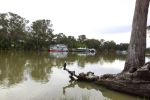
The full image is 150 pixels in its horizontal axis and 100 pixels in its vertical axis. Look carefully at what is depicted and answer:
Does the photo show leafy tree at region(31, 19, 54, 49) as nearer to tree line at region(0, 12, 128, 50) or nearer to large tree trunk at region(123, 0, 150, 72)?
tree line at region(0, 12, 128, 50)

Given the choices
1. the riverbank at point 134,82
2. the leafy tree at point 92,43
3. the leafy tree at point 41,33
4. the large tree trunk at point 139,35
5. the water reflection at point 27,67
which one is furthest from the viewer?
the leafy tree at point 92,43

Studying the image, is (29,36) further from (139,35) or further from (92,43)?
(139,35)

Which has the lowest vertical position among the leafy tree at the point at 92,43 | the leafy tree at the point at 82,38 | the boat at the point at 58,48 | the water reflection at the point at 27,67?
the water reflection at the point at 27,67

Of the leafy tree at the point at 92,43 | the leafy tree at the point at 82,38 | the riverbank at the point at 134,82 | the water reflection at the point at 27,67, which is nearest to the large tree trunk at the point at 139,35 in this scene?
the riverbank at the point at 134,82

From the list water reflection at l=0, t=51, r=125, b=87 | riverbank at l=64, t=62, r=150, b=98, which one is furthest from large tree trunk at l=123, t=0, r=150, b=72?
water reflection at l=0, t=51, r=125, b=87

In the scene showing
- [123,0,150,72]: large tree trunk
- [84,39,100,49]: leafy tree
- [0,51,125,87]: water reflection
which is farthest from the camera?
[84,39,100,49]: leafy tree

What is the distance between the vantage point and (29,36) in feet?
247

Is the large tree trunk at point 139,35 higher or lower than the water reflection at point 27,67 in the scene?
higher

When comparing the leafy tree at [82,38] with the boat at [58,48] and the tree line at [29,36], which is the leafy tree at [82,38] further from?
the boat at [58,48]

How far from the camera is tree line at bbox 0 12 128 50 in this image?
6675cm

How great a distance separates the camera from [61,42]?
290 ft

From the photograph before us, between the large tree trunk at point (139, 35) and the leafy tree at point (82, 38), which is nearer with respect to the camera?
the large tree trunk at point (139, 35)

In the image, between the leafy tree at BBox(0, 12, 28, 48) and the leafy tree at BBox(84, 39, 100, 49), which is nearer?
the leafy tree at BBox(0, 12, 28, 48)

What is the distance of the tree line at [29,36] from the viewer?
219ft
